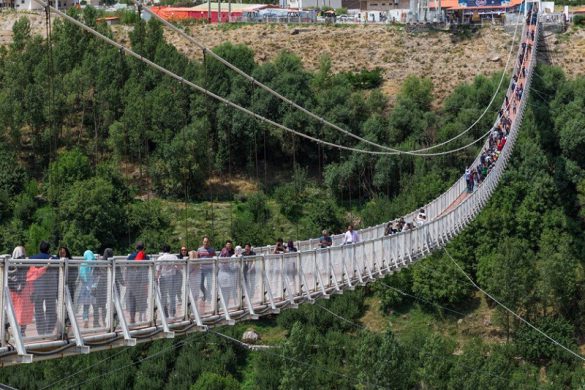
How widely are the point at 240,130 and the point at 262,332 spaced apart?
902 centimetres

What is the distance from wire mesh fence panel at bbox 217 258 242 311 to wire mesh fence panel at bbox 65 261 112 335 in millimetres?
3349

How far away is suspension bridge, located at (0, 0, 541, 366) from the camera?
18.2m

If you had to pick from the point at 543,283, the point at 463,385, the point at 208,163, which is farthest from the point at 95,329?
the point at 208,163

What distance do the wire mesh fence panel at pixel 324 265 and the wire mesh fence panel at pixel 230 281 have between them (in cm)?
384

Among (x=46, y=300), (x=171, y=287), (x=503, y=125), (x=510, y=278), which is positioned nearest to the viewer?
(x=46, y=300)

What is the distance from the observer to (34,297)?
1825 centimetres

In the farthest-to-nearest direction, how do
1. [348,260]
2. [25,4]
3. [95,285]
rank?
1. [25,4]
2. [348,260]
3. [95,285]

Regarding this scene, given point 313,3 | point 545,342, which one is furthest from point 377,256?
point 313,3

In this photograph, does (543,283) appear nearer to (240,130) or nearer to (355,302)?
(355,302)

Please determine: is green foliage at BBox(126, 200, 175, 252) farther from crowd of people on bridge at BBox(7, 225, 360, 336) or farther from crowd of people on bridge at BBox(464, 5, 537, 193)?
crowd of people on bridge at BBox(7, 225, 360, 336)

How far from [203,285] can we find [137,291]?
2.09m

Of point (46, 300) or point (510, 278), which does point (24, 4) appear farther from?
point (46, 300)

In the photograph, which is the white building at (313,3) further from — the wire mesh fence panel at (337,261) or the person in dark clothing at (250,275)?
the person in dark clothing at (250,275)

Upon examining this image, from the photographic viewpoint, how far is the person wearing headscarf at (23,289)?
17.9m
